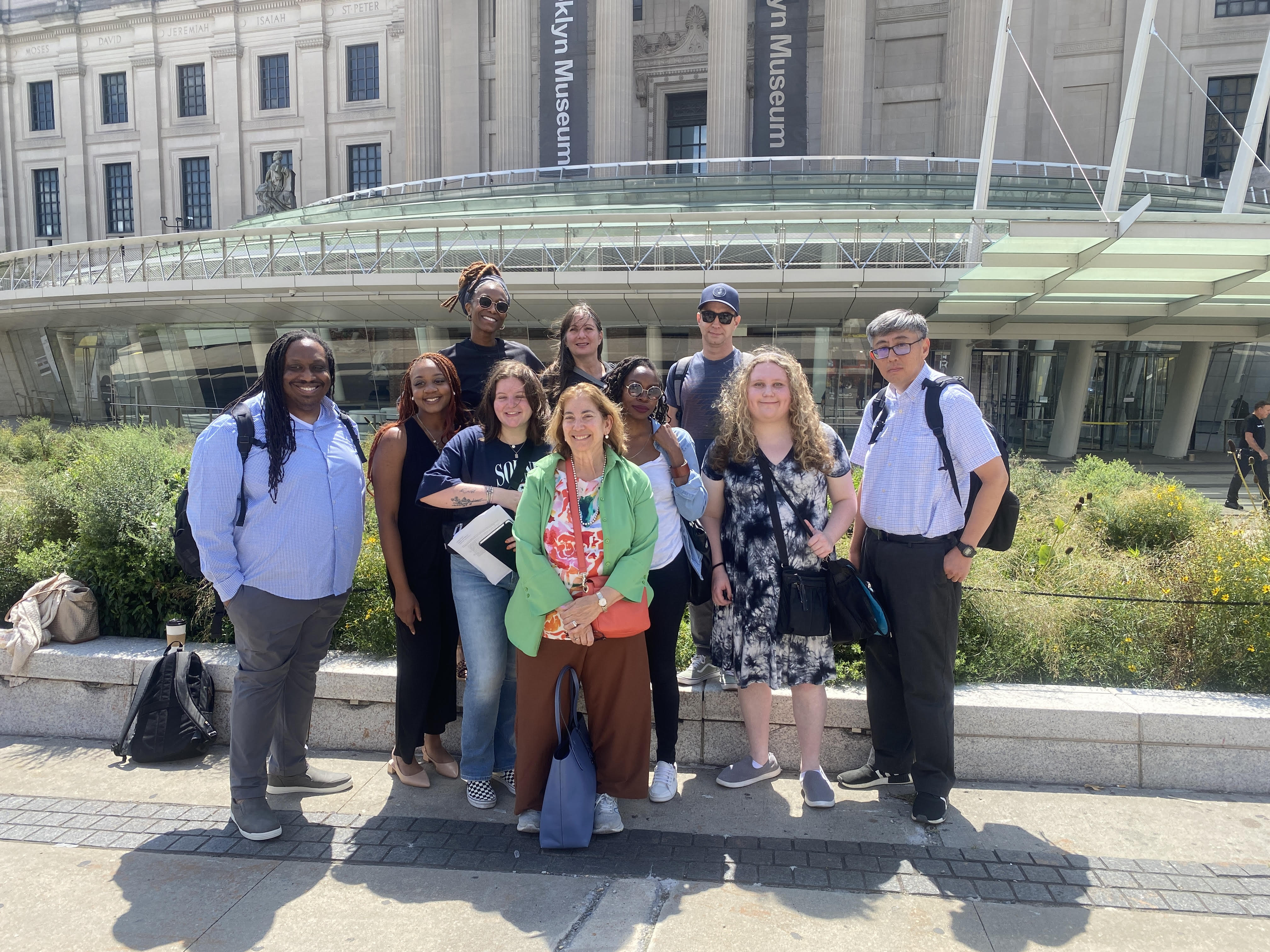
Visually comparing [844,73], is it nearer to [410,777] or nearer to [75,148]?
[410,777]

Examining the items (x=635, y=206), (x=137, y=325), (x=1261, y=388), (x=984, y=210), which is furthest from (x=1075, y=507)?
(x=137, y=325)

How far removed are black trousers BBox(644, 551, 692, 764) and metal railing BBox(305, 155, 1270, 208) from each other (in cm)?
2291

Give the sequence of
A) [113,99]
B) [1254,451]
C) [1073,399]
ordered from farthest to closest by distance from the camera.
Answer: [113,99] → [1073,399] → [1254,451]

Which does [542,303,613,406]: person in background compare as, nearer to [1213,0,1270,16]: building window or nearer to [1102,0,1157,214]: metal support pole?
[1102,0,1157,214]: metal support pole

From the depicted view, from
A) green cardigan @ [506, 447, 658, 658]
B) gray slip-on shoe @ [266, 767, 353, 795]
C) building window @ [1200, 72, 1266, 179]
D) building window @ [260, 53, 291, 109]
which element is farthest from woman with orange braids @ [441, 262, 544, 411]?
building window @ [260, 53, 291, 109]

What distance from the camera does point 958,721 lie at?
4504mm

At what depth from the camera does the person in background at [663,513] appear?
163 inches

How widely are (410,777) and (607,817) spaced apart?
119 centimetres

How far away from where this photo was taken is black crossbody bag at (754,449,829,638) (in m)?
4.04

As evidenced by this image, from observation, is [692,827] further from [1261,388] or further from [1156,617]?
[1261,388]

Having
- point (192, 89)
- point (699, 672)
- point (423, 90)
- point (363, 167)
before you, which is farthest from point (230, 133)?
point (699, 672)

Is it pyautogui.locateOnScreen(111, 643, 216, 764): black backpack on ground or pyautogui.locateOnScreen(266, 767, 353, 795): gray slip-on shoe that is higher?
pyautogui.locateOnScreen(111, 643, 216, 764): black backpack on ground

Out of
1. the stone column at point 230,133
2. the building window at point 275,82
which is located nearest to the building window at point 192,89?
the stone column at point 230,133

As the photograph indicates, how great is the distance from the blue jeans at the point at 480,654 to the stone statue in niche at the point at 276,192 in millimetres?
42684
